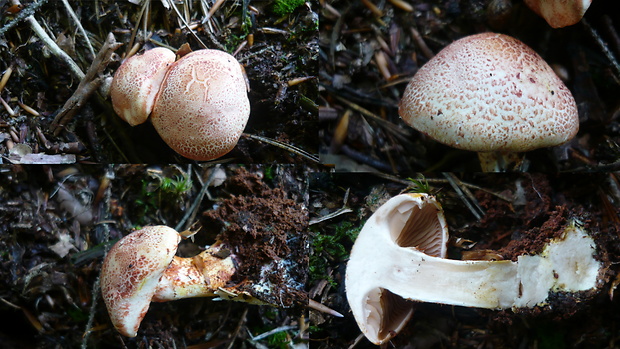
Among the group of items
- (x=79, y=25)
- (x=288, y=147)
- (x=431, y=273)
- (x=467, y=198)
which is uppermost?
(x=79, y=25)

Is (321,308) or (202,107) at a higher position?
(202,107)

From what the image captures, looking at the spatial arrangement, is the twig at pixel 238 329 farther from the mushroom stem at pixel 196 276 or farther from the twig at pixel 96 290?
the twig at pixel 96 290

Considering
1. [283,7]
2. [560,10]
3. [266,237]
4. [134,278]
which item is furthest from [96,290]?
[560,10]

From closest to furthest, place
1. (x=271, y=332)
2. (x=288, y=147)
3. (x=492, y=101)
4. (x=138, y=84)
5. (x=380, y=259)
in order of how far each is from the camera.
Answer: (x=492, y=101)
(x=138, y=84)
(x=380, y=259)
(x=288, y=147)
(x=271, y=332)

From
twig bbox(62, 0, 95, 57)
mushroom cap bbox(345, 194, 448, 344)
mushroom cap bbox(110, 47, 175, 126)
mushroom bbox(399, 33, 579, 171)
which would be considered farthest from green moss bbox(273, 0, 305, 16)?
mushroom cap bbox(345, 194, 448, 344)

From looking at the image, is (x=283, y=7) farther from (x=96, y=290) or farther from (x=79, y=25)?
(x=96, y=290)

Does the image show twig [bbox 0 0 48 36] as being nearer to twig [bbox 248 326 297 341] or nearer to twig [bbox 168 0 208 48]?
twig [bbox 168 0 208 48]
